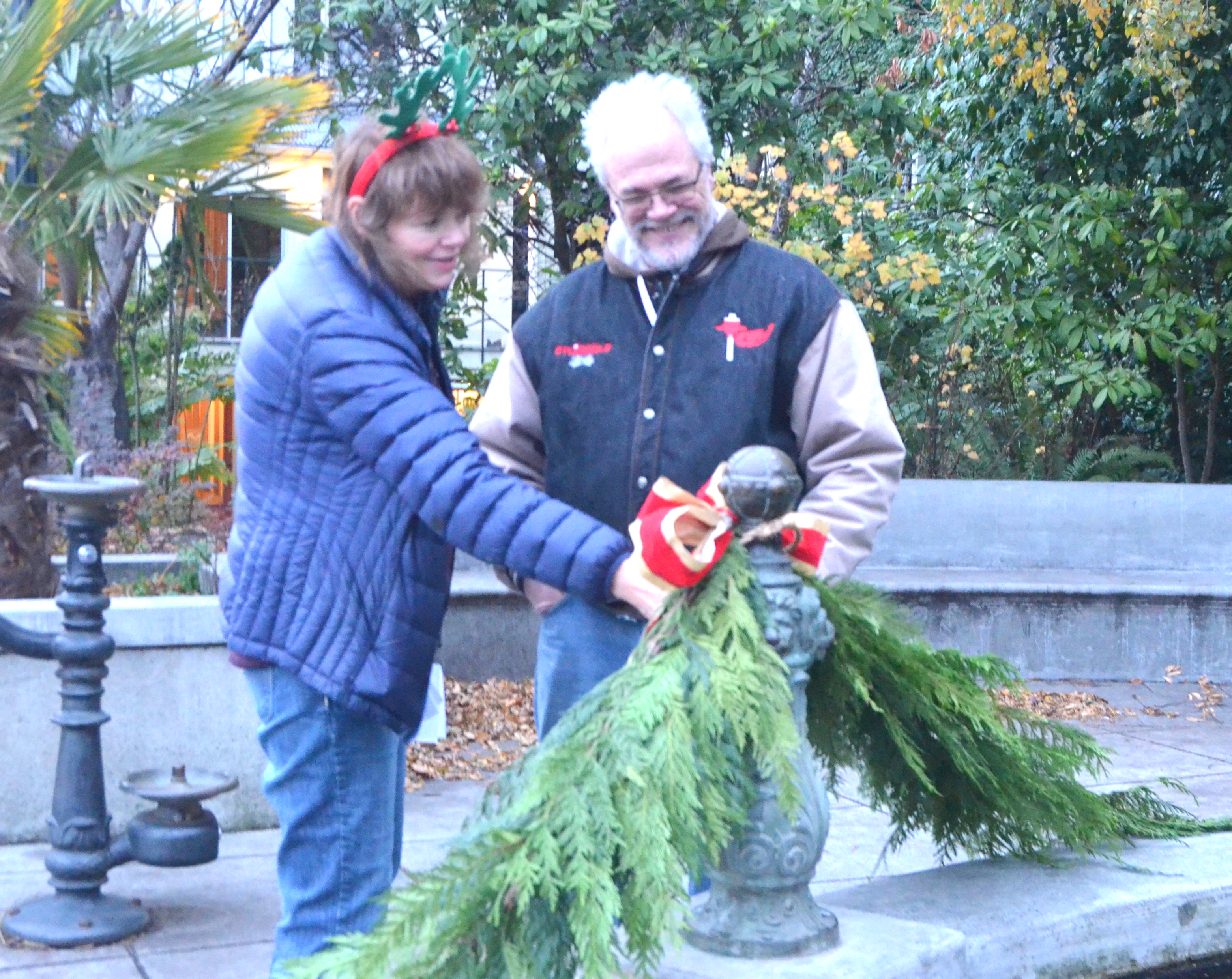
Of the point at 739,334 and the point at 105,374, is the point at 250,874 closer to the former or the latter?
the point at 739,334

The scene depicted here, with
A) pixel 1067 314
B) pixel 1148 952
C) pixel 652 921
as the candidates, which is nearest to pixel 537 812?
pixel 652 921

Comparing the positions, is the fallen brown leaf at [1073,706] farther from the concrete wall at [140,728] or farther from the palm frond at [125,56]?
the palm frond at [125,56]

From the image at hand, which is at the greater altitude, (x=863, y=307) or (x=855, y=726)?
(x=863, y=307)

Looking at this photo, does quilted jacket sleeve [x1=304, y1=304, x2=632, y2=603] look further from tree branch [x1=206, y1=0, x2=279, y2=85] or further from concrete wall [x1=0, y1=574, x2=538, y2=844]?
tree branch [x1=206, y1=0, x2=279, y2=85]

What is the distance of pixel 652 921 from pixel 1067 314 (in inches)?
307

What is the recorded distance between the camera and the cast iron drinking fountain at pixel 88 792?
12.1ft

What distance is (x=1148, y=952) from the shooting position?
2680 mm

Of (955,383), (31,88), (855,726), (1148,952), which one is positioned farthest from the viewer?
(955,383)

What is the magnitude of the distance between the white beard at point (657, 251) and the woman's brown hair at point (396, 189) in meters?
Result: 0.51

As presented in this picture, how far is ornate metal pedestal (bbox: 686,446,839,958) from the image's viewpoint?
209cm

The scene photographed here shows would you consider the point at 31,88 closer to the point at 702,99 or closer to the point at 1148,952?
the point at 702,99

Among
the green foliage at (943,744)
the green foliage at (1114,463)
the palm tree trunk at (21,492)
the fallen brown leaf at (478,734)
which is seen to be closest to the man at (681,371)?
the green foliage at (943,744)

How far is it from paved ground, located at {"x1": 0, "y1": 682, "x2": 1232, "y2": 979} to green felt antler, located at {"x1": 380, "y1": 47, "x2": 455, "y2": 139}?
112cm

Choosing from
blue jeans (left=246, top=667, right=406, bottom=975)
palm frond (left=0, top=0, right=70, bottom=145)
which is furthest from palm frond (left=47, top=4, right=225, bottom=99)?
blue jeans (left=246, top=667, right=406, bottom=975)
